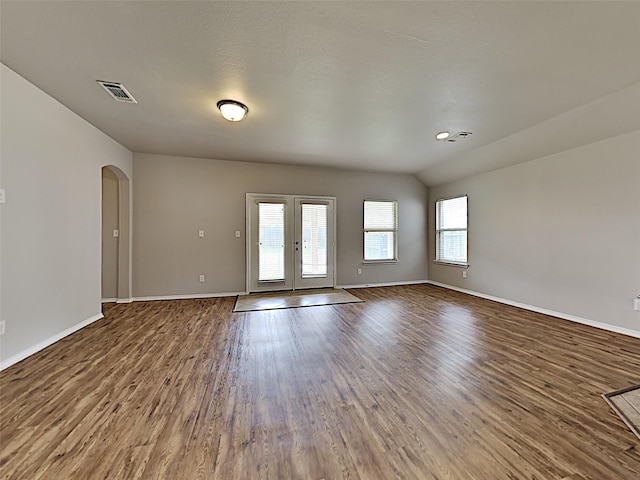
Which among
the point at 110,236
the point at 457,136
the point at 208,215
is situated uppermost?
the point at 457,136

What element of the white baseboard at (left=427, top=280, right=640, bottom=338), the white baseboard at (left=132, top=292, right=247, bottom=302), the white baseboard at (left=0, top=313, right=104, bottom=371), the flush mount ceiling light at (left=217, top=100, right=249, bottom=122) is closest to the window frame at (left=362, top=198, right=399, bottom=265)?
the white baseboard at (left=427, top=280, right=640, bottom=338)

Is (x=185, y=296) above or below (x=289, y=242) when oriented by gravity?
below

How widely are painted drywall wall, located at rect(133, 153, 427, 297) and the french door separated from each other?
19cm

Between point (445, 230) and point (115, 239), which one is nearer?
point (115, 239)

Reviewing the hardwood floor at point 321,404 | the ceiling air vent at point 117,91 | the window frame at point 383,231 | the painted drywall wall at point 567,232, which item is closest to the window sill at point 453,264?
the painted drywall wall at point 567,232

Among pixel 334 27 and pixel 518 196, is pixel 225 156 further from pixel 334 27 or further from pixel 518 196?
pixel 518 196

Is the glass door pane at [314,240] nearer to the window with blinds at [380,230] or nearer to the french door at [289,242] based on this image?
the french door at [289,242]

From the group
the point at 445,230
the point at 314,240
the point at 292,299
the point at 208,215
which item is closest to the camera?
the point at 292,299

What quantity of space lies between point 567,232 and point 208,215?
19.9ft

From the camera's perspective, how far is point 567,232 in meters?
4.02

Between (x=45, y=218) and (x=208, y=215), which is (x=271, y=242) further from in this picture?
(x=45, y=218)

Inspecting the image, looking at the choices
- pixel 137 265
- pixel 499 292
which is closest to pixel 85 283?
pixel 137 265

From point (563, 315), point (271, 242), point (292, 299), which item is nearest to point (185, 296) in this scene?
point (271, 242)

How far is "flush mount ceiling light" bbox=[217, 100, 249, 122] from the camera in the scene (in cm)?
304
